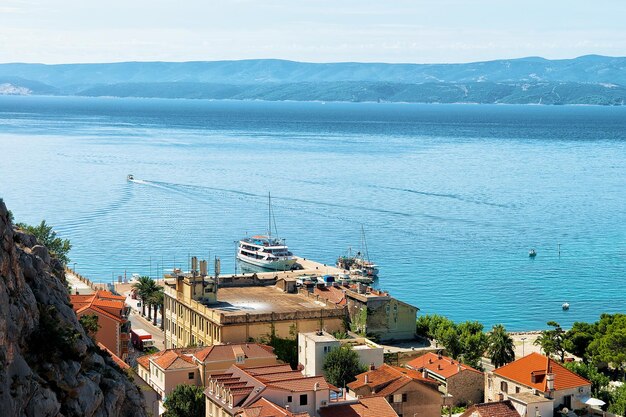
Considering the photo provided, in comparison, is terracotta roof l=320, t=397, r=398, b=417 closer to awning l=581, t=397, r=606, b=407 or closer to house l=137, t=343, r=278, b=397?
house l=137, t=343, r=278, b=397

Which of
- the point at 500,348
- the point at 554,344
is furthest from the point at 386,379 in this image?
the point at 554,344

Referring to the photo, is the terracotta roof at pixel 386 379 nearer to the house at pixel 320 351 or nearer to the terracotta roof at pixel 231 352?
the house at pixel 320 351

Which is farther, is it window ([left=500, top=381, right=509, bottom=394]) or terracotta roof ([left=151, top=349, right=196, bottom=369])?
terracotta roof ([left=151, top=349, right=196, bottom=369])

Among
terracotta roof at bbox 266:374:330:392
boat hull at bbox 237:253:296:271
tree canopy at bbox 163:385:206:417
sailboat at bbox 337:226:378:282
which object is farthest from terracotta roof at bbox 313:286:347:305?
boat hull at bbox 237:253:296:271

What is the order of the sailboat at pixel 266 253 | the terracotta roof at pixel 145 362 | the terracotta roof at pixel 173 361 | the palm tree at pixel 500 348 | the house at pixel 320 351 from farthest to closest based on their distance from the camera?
the sailboat at pixel 266 253 → the palm tree at pixel 500 348 → the terracotta roof at pixel 145 362 → the house at pixel 320 351 → the terracotta roof at pixel 173 361

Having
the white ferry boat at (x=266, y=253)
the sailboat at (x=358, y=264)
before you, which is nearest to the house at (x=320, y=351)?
the sailboat at (x=358, y=264)

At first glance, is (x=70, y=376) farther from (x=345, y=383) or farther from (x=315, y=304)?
(x=315, y=304)
